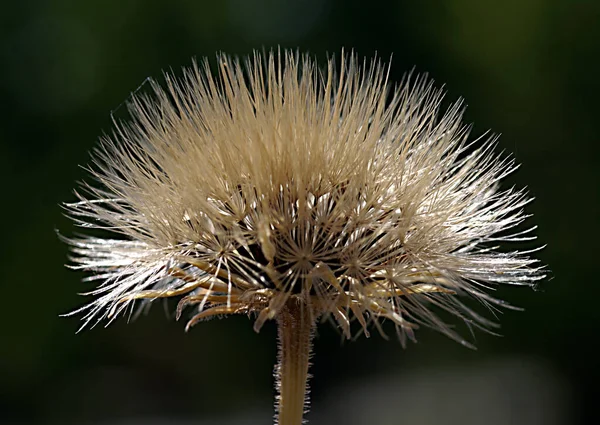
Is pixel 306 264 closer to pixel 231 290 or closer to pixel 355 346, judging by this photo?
pixel 231 290

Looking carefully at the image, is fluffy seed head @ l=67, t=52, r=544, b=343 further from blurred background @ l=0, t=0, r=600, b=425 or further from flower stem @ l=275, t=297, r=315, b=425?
blurred background @ l=0, t=0, r=600, b=425

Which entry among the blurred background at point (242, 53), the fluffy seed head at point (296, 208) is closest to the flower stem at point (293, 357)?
the fluffy seed head at point (296, 208)

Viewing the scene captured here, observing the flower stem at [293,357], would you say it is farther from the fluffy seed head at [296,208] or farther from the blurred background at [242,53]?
the blurred background at [242,53]

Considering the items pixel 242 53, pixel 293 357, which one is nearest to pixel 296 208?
pixel 293 357

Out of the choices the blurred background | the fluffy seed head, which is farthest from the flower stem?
the blurred background

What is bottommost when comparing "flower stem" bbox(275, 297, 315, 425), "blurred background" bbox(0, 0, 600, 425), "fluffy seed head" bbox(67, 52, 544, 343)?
"flower stem" bbox(275, 297, 315, 425)
